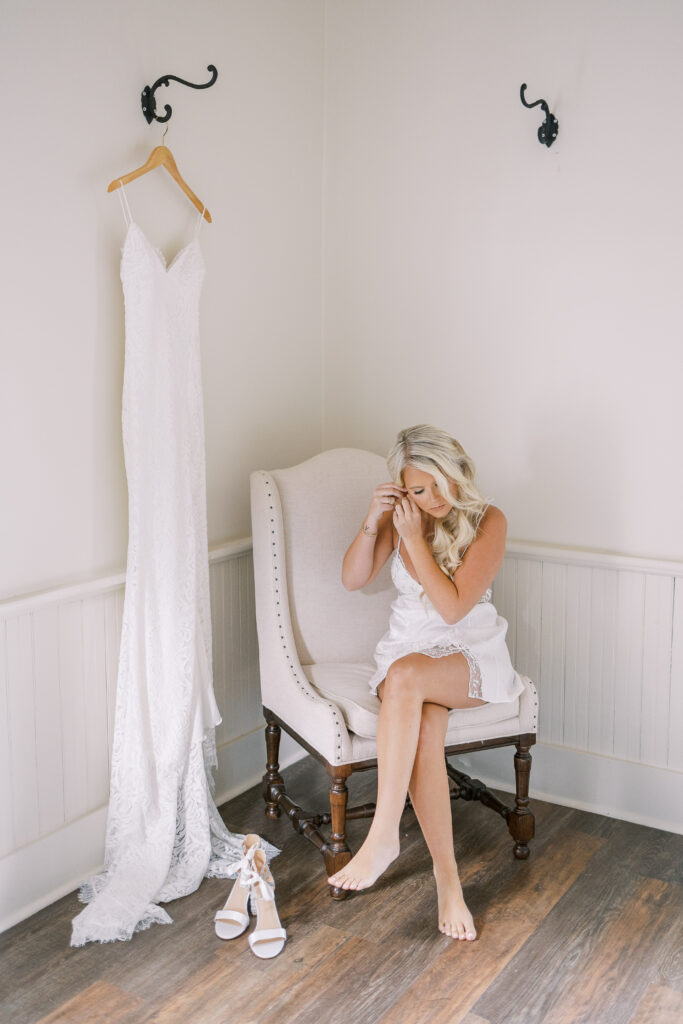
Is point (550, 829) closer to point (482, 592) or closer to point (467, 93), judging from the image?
point (482, 592)

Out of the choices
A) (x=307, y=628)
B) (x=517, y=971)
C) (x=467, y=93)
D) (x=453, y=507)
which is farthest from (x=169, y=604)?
(x=467, y=93)

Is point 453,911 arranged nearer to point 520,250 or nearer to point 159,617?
point 159,617

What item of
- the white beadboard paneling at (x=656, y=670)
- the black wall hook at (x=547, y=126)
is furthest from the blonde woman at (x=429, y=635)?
the black wall hook at (x=547, y=126)

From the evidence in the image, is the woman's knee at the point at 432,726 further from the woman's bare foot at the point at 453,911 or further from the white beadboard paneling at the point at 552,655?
the white beadboard paneling at the point at 552,655

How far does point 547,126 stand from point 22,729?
83.3 inches

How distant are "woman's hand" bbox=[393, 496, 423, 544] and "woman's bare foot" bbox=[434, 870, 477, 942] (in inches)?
31.8

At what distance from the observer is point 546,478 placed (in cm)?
279

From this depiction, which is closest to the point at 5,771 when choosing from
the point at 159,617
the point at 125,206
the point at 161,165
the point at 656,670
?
the point at 159,617

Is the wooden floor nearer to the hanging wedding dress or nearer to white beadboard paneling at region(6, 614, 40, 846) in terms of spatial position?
the hanging wedding dress

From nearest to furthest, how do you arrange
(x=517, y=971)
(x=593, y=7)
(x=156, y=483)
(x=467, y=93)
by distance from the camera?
1. (x=517, y=971)
2. (x=156, y=483)
3. (x=593, y=7)
4. (x=467, y=93)

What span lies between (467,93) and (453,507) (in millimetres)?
1314

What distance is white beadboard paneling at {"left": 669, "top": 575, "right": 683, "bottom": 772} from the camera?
8.45ft

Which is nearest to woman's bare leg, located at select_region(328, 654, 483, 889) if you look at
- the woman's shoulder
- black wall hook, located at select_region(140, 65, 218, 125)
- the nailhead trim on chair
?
the nailhead trim on chair

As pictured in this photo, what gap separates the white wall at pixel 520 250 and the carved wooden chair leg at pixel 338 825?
1.00m
